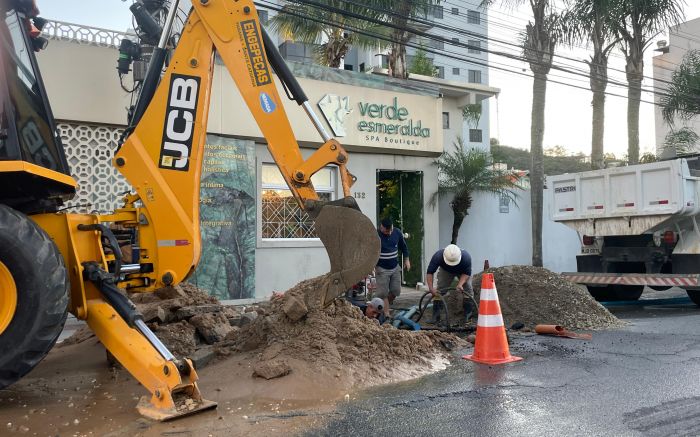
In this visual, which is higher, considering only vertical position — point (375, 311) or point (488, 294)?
point (488, 294)

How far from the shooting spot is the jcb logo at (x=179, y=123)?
5.75m

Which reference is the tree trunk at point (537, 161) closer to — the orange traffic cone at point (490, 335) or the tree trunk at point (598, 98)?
the tree trunk at point (598, 98)

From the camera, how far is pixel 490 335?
6648 millimetres

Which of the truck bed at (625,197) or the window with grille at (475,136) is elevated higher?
the window with grille at (475,136)

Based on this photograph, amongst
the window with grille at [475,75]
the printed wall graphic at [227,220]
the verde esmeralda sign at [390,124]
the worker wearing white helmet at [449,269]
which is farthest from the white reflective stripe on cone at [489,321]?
the window with grille at [475,75]

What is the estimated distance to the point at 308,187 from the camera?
5816mm

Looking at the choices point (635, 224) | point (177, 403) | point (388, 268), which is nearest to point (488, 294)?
point (388, 268)

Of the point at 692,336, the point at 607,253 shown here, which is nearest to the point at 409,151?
the point at 607,253

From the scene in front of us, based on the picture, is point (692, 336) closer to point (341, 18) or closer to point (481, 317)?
point (481, 317)

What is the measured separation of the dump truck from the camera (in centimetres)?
1106

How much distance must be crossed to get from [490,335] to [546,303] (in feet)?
10.8

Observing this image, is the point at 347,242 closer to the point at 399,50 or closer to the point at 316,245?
the point at 316,245

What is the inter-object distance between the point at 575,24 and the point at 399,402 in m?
16.1

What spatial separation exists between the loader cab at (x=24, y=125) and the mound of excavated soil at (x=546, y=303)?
656cm
